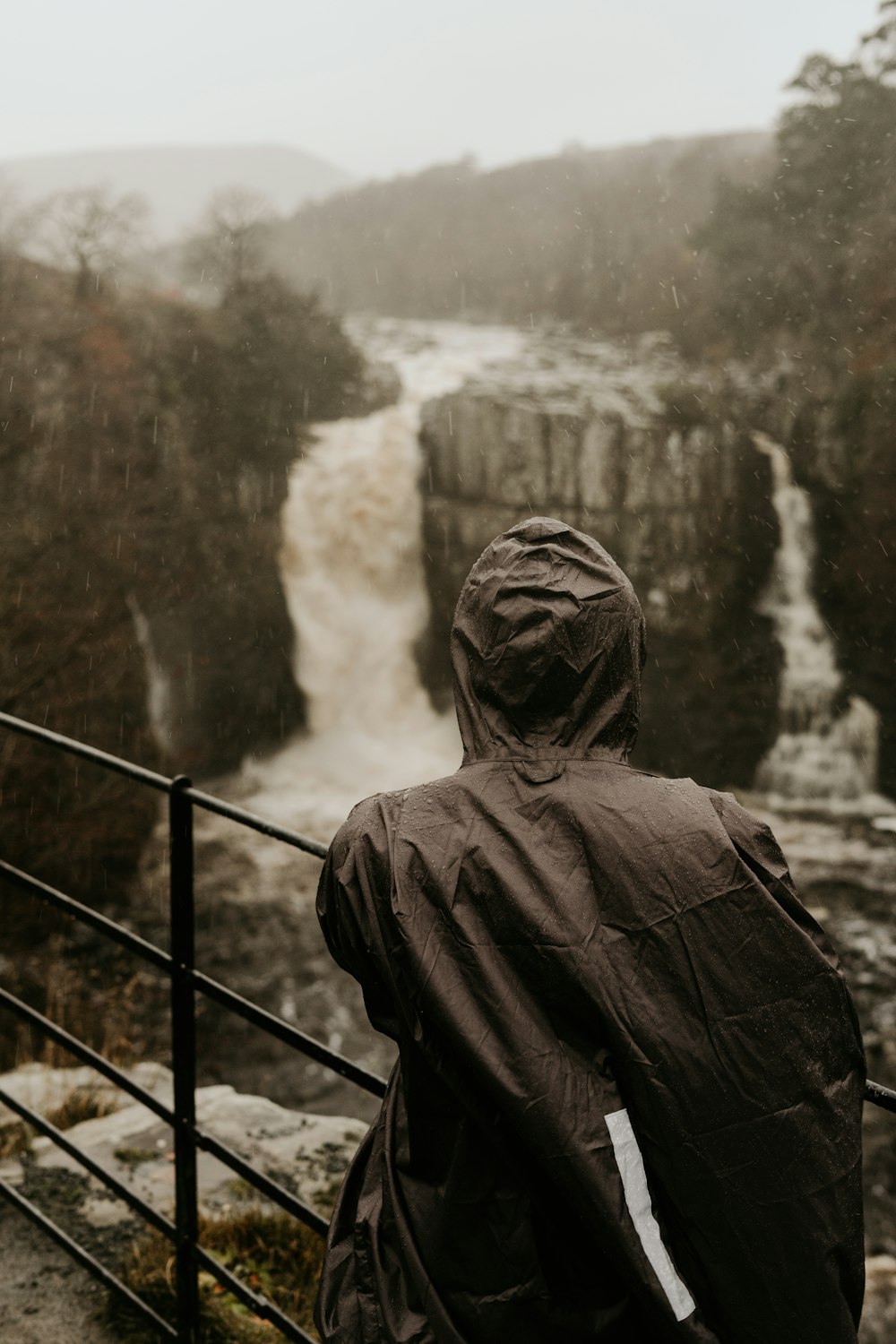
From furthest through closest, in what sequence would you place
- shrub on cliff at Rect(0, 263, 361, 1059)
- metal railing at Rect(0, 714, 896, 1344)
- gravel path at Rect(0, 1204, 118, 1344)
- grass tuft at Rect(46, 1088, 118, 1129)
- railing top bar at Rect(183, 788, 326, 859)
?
1. shrub on cliff at Rect(0, 263, 361, 1059)
2. grass tuft at Rect(46, 1088, 118, 1129)
3. gravel path at Rect(0, 1204, 118, 1344)
4. metal railing at Rect(0, 714, 896, 1344)
5. railing top bar at Rect(183, 788, 326, 859)

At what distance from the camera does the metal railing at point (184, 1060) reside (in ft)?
6.29

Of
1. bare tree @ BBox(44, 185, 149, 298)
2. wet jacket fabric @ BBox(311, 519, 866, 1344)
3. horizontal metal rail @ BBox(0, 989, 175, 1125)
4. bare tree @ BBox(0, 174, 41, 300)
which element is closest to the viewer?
wet jacket fabric @ BBox(311, 519, 866, 1344)

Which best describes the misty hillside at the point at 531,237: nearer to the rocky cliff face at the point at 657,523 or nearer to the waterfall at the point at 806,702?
the rocky cliff face at the point at 657,523

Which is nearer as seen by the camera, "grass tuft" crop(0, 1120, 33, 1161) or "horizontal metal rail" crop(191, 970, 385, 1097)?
"horizontal metal rail" crop(191, 970, 385, 1097)

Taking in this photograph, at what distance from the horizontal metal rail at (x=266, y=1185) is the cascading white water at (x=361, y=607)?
45.4 feet

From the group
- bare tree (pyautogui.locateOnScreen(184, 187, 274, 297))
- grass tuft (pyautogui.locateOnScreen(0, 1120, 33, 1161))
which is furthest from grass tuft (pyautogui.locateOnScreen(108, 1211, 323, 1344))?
bare tree (pyautogui.locateOnScreen(184, 187, 274, 297))

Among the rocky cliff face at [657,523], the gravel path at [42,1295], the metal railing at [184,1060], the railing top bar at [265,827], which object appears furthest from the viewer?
the rocky cliff face at [657,523]

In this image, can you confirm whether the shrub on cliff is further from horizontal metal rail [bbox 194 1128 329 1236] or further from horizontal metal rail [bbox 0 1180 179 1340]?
horizontal metal rail [bbox 194 1128 329 1236]

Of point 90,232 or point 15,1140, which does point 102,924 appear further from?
point 90,232

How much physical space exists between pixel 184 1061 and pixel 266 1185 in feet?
0.91

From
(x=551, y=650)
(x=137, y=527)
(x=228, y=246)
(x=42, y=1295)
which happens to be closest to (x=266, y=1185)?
(x=42, y=1295)

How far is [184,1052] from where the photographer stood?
7.12 feet

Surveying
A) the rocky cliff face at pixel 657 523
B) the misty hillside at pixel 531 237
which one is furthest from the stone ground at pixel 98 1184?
the misty hillside at pixel 531 237

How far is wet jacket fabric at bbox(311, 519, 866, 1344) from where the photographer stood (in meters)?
1.21
